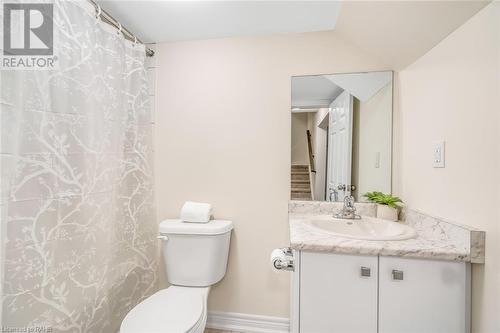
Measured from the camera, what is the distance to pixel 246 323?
163 cm

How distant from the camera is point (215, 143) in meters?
1.68

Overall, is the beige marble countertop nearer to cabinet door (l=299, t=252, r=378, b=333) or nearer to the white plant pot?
cabinet door (l=299, t=252, r=378, b=333)

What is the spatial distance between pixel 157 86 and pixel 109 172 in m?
0.75

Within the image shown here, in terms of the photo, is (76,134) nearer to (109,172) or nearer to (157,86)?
(109,172)

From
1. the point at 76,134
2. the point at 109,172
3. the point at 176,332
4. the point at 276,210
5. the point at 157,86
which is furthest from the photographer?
the point at 157,86

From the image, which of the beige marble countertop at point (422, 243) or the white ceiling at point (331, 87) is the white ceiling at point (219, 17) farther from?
the beige marble countertop at point (422, 243)

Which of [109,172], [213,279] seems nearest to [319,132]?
[213,279]

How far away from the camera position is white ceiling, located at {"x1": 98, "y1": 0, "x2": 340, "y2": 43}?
1.34 metres

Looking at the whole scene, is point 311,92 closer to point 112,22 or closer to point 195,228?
point 195,228

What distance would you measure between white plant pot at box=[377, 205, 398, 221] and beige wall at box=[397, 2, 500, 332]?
0.41 feet

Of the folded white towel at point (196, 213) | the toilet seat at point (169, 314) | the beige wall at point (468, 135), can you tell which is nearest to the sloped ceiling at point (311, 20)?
the beige wall at point (468, 135)

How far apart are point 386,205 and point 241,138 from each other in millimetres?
978

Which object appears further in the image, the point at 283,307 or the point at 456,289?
the point at 283,307

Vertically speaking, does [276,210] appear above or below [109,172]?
below
